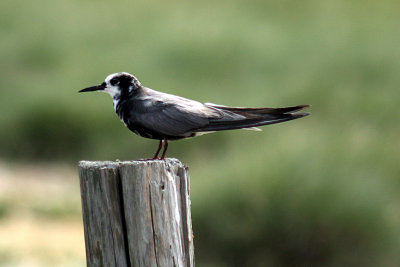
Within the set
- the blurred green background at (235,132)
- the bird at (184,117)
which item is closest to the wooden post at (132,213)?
the bird at (184,117)

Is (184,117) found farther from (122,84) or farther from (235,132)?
(235,132)

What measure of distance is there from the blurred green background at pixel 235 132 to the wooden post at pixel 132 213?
4.44m

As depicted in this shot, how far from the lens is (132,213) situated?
3.74 metres

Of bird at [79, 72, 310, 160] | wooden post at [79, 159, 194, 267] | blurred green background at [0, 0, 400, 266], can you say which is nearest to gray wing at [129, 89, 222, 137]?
bird at [79, 72, 310, 160]

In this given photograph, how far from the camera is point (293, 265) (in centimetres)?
821

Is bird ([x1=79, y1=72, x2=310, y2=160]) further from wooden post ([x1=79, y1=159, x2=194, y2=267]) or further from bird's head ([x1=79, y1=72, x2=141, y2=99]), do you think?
wooden post ([x1=79, y1=159, x2=194, y2=267])

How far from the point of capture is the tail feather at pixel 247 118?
15.4 feet

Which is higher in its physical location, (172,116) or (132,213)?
(172,116)

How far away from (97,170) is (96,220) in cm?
24

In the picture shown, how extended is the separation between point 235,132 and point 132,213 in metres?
7.55

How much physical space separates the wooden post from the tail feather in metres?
1.07

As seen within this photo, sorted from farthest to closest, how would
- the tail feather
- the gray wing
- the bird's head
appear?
the bird's head → the gray wing → the tail feather

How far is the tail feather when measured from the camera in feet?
15.4

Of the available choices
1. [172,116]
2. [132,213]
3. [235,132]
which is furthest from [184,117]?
[235,132]
